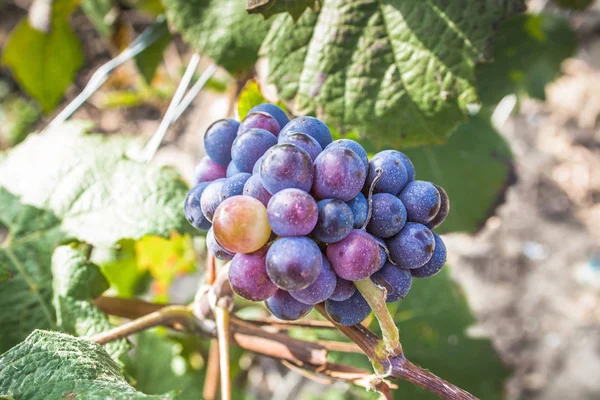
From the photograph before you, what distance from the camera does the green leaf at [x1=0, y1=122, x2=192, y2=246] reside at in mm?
1152

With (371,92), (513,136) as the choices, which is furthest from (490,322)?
(371,92)

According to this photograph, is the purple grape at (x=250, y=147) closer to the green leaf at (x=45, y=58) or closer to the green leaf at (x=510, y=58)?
the green leaf at (x=510, y=58)

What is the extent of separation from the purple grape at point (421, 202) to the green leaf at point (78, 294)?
2.17 ft

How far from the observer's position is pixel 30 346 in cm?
78

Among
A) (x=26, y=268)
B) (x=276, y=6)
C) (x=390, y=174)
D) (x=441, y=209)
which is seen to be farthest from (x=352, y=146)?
(x=26, y=268)

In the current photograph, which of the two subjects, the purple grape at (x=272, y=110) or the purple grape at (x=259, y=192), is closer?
the purple grape at (x=259, y=192)

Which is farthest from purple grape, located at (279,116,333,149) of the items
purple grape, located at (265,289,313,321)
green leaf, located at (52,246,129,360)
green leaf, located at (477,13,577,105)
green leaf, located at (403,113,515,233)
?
green leaf, located at (477,13,577,105)

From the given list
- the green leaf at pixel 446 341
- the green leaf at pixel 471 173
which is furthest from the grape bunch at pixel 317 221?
the green leaf at pixel 446 341

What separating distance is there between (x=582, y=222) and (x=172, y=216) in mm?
3122

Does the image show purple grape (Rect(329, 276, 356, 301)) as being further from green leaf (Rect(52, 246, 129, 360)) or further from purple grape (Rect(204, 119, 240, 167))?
green leaf (Rect(52, 246, 129, 360))

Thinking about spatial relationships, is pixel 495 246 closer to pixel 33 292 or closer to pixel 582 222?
pixel 582 222

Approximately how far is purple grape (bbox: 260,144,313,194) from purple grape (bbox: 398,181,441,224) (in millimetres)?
153

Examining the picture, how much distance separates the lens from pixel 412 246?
68 centimetres

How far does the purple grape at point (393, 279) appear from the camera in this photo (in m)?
0.71
